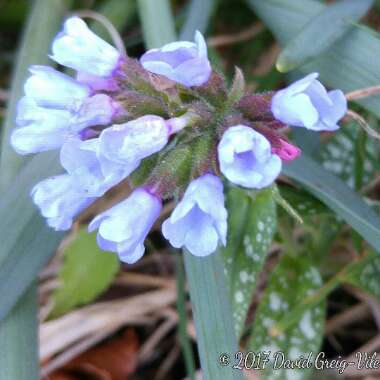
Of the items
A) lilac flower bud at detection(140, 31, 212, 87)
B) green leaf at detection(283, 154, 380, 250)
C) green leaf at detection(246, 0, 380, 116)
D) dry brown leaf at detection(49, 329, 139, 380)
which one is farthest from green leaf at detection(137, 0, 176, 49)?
dry brown leaf at detection(49, 329, 139, 380)

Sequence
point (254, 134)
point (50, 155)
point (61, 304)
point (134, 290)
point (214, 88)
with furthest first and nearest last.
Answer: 1. point (134, 290)
2. point (61, 304)
3. point (50, 155)
4. point (214, 88)
5. point (254, 134)

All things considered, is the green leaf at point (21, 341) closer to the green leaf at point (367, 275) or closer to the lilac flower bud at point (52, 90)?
the lilac flower bud at point (52, 90)

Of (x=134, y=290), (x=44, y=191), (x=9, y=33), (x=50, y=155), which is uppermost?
(x=44, y=191)

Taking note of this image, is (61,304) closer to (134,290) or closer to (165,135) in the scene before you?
(134,290)

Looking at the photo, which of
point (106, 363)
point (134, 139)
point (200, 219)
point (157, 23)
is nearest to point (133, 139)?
point (134, 139)

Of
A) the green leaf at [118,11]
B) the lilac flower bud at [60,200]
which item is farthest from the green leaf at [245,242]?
the green leaf at [118,11]

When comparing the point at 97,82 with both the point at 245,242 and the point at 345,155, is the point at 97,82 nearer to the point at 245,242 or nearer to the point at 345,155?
the point at 245,242

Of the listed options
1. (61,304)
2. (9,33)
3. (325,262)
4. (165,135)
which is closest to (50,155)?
(61,304)
